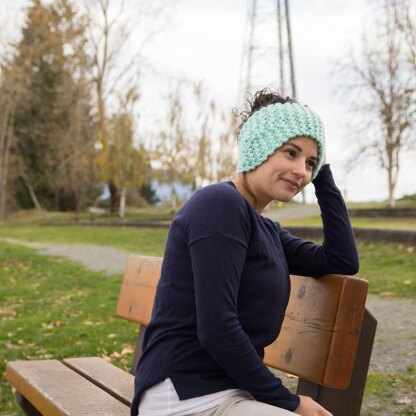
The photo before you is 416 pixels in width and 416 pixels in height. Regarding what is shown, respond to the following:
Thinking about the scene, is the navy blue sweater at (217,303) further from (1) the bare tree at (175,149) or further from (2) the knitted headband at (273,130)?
(1) the bare tree at (175,149)

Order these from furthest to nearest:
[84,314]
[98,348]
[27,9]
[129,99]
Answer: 1. [27,9]
2. [129,99]
3. [84,314]
4. [98,348]

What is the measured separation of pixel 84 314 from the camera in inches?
314

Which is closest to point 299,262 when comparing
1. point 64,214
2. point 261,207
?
point 261,207

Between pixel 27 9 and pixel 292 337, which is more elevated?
pixel 27 9

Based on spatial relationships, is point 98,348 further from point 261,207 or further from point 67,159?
point 67,159

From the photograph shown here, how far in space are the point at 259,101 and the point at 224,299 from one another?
2.63ft

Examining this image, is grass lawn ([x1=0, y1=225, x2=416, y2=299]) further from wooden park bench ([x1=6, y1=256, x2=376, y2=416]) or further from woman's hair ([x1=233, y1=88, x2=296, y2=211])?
woman's hair ([x1=233, y1=88, x2=296, y2=211])

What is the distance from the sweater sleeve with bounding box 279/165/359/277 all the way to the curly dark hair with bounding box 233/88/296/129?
40 cm

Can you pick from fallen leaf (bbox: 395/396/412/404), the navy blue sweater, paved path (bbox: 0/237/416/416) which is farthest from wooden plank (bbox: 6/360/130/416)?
fallen leaf (bbox: 395/396/412/404)

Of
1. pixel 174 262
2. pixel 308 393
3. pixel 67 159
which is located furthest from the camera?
pixel 67 159

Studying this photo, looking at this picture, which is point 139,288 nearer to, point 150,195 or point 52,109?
point 52,109

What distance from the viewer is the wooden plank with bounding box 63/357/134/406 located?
9.87 ft

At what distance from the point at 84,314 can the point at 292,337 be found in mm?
5713

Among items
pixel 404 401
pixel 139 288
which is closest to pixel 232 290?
pixel 139 288
